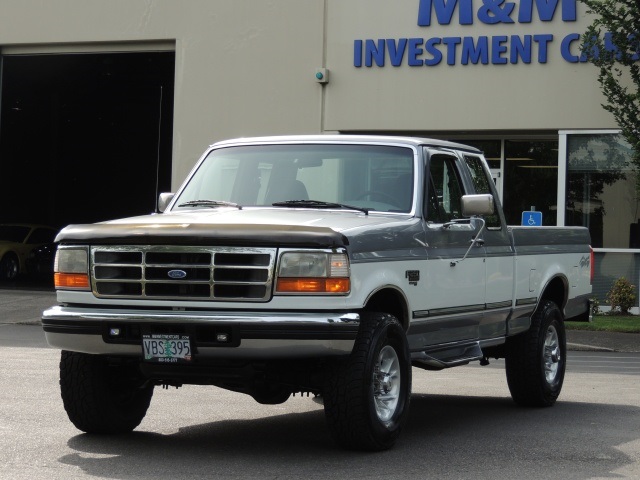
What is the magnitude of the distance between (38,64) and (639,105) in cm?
2032

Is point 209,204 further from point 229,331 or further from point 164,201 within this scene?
point 229,331

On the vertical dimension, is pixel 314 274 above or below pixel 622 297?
above

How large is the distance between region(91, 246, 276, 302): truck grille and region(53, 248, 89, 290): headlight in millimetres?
67

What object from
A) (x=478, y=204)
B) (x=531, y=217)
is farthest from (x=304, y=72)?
(x=478, y=204)

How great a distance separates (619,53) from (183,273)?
15.7 meters

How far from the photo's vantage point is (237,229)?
25.5 ft

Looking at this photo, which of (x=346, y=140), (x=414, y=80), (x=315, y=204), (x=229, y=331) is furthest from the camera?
(x=414, y=80)

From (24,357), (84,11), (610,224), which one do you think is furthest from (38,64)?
(24,357)

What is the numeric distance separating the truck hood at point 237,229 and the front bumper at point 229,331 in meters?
0.43

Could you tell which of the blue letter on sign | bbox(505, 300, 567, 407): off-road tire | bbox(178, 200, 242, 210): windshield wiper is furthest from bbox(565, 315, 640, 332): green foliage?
bbox(178, 200, 242, 210): windshield wiper

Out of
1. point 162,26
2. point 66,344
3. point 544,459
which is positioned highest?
point 162,26

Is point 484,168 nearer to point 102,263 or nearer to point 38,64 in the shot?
point 102,263

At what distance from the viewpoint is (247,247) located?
7.73 meters

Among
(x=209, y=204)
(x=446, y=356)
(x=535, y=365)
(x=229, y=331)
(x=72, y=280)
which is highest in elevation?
(x=209, y=204)
